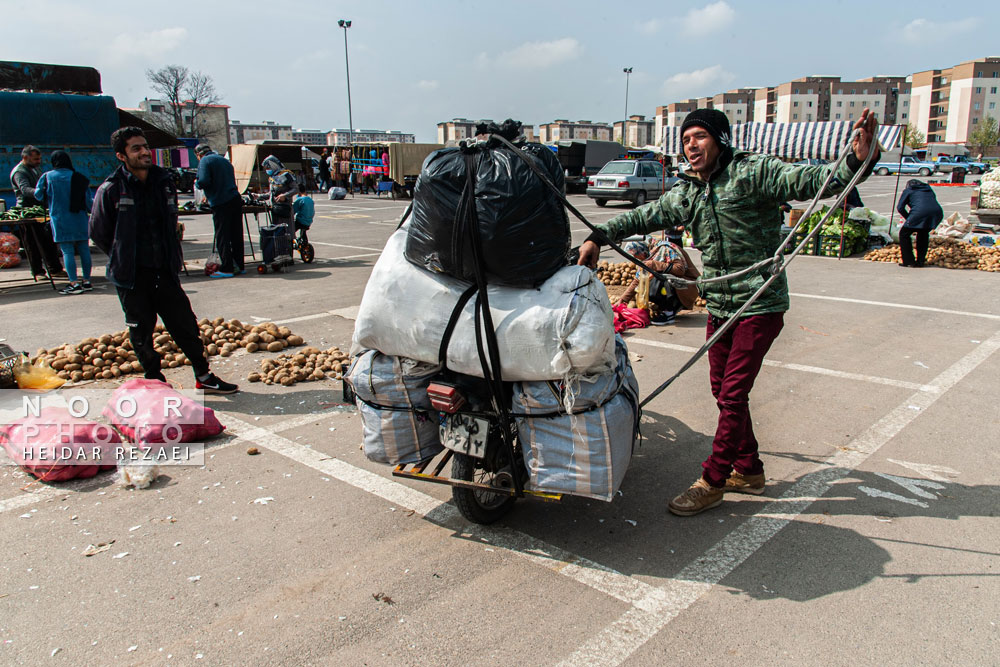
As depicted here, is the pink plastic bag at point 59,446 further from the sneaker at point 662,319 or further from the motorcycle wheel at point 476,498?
the sneaker at point 662,319

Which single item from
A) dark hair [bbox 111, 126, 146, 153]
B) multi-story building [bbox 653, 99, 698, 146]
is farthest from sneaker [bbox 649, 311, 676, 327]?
multi-story building [bbox 653, 99, 698, 146]

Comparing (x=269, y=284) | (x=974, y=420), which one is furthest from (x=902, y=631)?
(x=269, y=284)

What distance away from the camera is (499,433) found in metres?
3.36

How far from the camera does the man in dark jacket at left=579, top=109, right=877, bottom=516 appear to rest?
143 inches

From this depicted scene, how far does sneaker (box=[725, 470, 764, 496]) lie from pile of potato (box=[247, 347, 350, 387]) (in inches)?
140

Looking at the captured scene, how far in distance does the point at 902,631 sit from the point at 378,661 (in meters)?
2.10

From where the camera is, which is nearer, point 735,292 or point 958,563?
point 958,563

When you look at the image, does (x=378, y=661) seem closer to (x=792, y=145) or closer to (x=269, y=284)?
(x=269, y=284)

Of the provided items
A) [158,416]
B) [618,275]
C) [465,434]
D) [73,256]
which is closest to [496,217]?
[465,434]

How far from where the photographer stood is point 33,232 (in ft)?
35.7

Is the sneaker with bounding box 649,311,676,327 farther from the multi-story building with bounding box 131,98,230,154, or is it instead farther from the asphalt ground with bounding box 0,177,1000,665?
the multi-story building with bounding box 131,98,230,154

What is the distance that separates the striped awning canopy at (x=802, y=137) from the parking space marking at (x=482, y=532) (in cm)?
1495

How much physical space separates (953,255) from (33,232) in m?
15.7

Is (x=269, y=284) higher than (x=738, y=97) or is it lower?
lower
